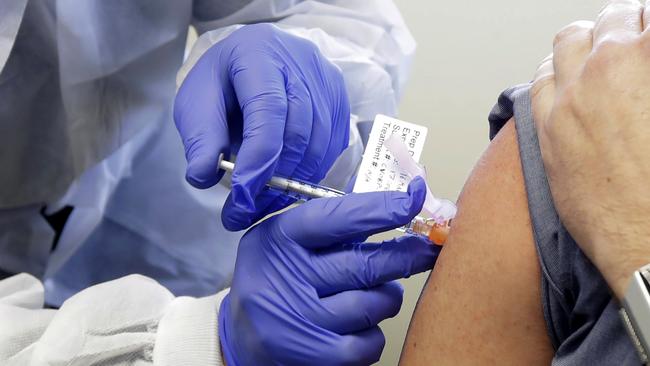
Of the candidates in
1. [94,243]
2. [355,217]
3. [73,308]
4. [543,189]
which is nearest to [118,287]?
[73,308]

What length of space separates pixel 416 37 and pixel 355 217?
0.98 m

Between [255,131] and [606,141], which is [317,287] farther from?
[606,141]

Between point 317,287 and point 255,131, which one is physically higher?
point 255,131

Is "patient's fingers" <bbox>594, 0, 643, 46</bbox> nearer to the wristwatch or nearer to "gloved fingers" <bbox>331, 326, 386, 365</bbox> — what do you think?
the wristwatch

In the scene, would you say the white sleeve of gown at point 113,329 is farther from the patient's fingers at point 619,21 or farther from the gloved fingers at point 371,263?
the patient's fingers at point 619,21

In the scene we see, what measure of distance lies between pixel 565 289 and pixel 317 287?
29 cm

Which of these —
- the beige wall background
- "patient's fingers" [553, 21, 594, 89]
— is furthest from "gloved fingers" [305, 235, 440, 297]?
the beige wall background

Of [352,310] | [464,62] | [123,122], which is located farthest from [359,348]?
[464,62]

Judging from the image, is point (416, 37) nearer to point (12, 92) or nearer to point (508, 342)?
point (12, 92)

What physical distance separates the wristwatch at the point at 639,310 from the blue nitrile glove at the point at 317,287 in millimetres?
287

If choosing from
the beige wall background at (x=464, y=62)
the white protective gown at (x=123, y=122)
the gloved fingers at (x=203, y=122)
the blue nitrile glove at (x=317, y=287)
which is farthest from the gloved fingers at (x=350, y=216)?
the beige wall background at (x=464, y=62)

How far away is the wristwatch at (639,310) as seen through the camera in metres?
0.47

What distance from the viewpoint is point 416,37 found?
5.23 ft

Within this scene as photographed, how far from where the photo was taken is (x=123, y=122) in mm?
1151
